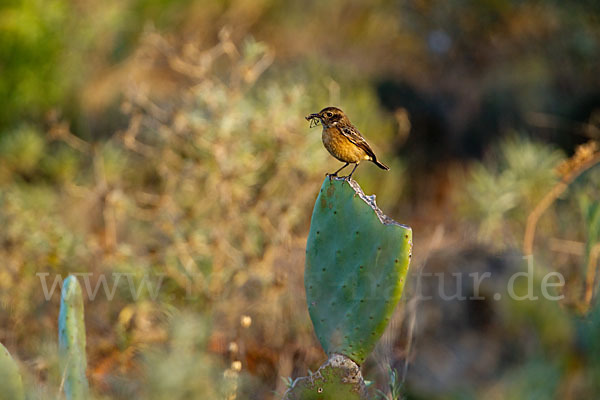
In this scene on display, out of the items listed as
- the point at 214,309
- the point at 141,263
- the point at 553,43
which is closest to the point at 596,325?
the point at 214,309

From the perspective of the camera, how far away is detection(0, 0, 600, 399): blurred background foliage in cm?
321

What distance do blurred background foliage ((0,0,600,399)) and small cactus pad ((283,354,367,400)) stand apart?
24 centimetres

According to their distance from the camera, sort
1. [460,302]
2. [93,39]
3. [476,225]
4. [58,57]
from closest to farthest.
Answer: [460,302] < [476,225] < [58,57] < [93,39]

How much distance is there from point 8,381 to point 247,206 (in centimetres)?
280

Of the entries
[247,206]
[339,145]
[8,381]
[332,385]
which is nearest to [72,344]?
[8,381]

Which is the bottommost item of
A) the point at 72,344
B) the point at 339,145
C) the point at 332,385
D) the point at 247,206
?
the point at 72,344

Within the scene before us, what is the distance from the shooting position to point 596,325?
6.49 ft

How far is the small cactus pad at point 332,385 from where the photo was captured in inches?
87.6

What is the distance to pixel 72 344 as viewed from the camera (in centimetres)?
256

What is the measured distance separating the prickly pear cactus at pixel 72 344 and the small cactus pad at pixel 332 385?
68cm

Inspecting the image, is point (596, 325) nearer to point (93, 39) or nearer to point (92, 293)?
point (92, 293)

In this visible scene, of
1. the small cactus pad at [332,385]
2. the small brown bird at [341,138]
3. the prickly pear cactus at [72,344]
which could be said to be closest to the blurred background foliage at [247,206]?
the prickly pear cactus at [72,344]

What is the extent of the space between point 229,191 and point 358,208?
2519mm

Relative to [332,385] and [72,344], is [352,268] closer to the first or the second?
[332,385]
